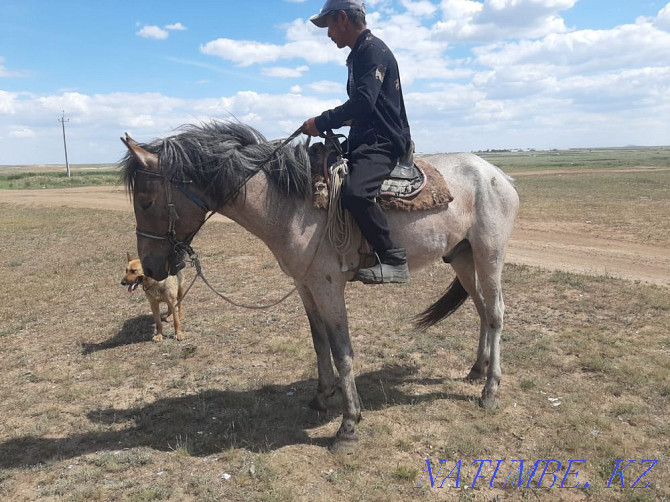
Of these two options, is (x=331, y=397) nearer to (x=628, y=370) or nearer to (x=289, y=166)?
(x=289, y=166)

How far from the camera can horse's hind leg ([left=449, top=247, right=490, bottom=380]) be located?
519 centimetres

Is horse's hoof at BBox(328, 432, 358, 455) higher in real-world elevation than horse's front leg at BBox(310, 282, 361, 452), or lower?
lower

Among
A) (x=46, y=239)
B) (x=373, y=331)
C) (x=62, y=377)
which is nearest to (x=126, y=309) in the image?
(x=62, y=377)

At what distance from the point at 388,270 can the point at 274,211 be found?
1.10m

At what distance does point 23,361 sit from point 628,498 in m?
6.90

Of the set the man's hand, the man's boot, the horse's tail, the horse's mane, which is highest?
the man's hand

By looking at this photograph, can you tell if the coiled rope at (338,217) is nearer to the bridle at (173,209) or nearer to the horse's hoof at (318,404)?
the bridle at (173,209)

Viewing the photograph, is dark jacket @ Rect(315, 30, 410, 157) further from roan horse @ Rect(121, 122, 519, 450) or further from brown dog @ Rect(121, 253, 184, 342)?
brown dog @ Rect(121, 253, 184, 342)

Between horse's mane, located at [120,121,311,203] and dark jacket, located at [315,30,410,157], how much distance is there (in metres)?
0.43

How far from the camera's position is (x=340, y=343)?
158 inches

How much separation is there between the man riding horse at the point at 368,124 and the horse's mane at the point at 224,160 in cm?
33

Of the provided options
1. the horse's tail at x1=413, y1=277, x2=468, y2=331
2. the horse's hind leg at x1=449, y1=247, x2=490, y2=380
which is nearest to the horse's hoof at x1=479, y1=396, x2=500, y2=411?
the horse's hind leg at x1=449, y1=247, x2=490, y2=380

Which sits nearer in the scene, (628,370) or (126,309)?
(628,370)

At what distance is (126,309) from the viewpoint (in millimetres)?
8320
